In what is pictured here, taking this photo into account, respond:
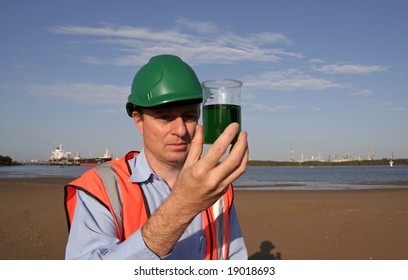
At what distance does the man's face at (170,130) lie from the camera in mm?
2404

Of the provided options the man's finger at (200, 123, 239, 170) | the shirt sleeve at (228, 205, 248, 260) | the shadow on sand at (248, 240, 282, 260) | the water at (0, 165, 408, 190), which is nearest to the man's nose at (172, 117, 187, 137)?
the man's finger at (200, 123, 239, 170)

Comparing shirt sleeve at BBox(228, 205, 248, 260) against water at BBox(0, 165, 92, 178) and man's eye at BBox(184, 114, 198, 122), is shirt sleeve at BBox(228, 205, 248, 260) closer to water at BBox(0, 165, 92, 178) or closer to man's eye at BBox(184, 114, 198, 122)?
man's eye at BBox(184, 114, 198, 122)

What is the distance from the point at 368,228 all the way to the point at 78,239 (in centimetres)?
1146

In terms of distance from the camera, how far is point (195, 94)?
233 centimetres

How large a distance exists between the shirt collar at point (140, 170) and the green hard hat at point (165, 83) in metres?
0.46

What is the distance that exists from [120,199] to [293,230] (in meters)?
10.2

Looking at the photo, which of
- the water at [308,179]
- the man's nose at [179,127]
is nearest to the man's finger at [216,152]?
the man's nose at [179,127]

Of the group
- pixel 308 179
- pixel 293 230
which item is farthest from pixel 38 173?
pixel 293 230

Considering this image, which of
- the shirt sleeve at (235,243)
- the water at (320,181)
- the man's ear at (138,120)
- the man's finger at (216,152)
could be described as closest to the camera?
the man's finger at (216,152)

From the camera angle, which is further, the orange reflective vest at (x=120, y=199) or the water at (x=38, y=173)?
the water at (x=38, y=173)

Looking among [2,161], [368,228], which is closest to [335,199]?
[368,228]

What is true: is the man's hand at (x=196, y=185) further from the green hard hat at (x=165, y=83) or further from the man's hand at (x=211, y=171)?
the green hard hat at (x=165, y=83)
